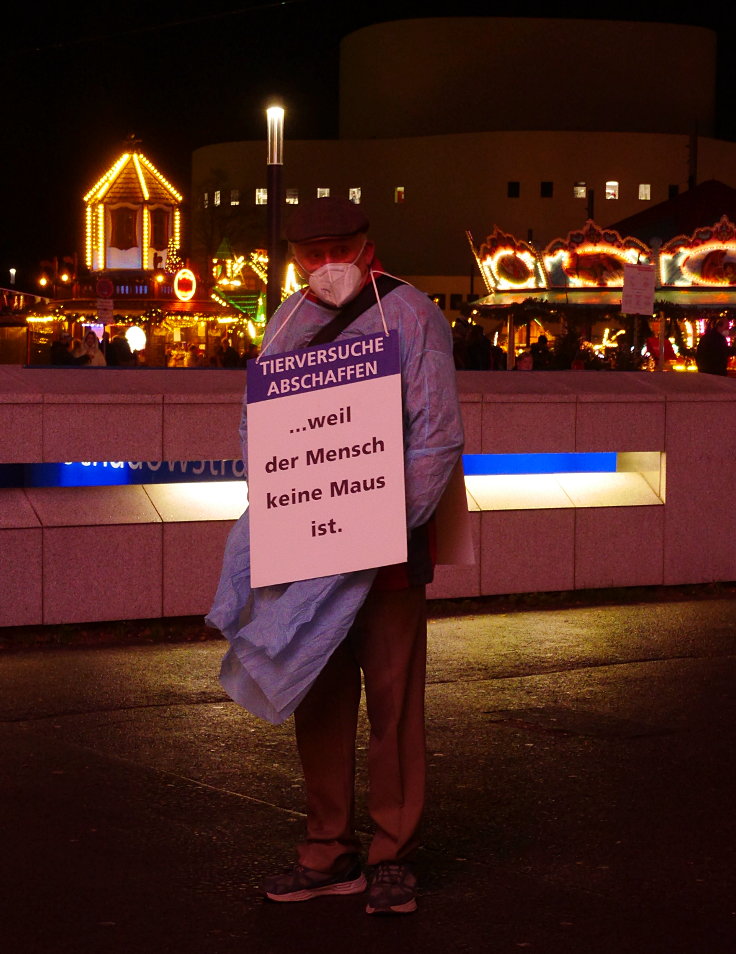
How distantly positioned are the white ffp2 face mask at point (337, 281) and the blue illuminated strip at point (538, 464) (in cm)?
509

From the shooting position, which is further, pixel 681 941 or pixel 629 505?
pixel 629 505

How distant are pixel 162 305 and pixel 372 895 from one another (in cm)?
3929

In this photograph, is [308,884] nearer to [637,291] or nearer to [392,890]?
[392,890]

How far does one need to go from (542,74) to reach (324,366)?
73.4 metres

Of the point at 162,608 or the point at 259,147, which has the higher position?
the point at 259,147

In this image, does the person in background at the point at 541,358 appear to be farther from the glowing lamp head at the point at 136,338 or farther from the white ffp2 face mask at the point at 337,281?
the white ffp2 face mask at the point at 337,281

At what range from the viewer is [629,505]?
9633 millimetres

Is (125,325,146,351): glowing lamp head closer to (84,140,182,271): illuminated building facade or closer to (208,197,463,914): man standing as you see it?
(84,140,182,271): illuminated building facade

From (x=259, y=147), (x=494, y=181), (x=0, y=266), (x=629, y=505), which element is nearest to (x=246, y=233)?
(x=259, y=147)

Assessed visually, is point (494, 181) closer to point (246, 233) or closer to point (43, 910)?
point (246, 233)

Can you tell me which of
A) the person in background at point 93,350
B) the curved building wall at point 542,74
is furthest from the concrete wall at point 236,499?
the curved building wall at point 542,74

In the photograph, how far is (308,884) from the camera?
4.19 metres

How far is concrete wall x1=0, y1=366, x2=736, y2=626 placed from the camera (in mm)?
8164

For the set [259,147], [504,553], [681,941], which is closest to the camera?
[681,941]
